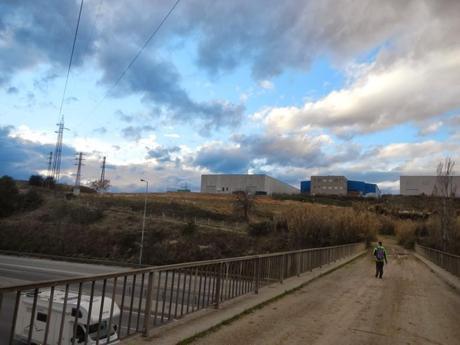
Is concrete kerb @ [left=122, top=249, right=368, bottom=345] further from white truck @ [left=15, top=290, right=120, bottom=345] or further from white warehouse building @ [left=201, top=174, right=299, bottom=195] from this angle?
white warehouse building @ [left=201, top=174, right=299, bottom=195]

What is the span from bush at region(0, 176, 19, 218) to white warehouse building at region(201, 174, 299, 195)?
62806 mm

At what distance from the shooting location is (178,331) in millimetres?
6551

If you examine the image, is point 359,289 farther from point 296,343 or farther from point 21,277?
point 21,277

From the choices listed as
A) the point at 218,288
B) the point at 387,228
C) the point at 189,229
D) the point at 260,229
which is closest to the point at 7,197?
the point at 189,229

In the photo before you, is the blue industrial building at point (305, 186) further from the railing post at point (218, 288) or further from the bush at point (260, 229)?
the railing post at point (218, 288)

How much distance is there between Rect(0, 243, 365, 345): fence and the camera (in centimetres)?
476

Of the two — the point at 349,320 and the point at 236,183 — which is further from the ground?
the point at 236,183

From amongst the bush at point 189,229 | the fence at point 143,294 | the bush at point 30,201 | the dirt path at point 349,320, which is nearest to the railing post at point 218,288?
the fence at point 143,294

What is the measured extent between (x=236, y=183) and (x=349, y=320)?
125 metres

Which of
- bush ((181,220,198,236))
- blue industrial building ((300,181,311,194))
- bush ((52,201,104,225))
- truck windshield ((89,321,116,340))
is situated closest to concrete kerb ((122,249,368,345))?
truck windshield ((89,321,116,340))

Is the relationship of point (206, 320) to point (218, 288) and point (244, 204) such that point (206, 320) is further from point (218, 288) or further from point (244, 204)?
point (244, 204)

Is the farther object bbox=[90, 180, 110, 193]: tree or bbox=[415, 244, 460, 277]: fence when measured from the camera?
bbox=[90, 180, 110, 193]: tree

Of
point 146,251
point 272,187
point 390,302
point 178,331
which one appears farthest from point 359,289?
point 272,187

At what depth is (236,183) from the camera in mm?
133500
